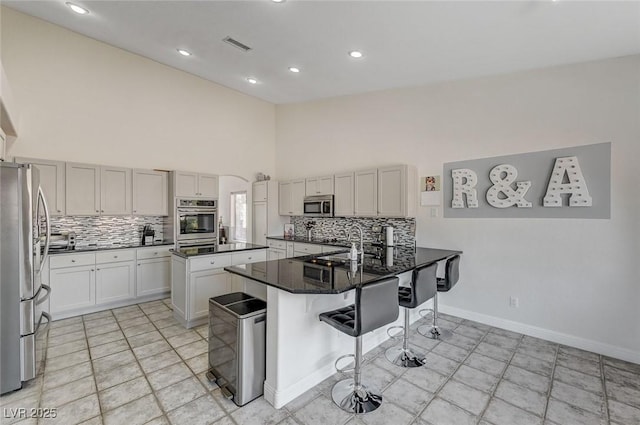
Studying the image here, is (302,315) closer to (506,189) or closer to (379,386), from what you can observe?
(379,386)

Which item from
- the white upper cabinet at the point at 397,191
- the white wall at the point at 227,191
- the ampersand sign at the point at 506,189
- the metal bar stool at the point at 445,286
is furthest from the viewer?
the white wall at the point at 227,191

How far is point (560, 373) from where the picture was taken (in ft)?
8.41

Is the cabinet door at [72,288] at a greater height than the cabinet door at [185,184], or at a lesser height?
Answer: lesser

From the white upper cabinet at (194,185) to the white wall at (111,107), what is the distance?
1.12 ft

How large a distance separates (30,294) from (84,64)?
11.6 ft

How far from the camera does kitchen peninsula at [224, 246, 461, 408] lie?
209cm

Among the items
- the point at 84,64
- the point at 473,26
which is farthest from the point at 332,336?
the point at 84,64

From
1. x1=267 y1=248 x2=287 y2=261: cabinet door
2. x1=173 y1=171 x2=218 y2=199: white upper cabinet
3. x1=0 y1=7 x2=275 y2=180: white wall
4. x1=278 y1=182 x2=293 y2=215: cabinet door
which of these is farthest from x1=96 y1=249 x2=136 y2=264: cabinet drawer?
x1=278 y1=182 x2=293 y2=215: cabinet door

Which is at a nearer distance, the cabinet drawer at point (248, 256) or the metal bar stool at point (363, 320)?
the metal bar stool at point (363, 320)

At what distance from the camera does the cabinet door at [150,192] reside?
4.52m

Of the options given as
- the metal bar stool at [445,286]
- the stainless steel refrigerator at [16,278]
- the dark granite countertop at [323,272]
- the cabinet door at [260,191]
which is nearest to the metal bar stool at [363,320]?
the dark granite countertop at [323,272]

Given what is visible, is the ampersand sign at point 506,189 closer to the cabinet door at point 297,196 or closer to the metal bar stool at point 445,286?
the metal bar stool at point 445,286

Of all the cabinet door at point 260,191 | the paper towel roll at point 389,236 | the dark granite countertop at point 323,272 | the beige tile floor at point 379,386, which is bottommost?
the beige tile floor at point 379,386

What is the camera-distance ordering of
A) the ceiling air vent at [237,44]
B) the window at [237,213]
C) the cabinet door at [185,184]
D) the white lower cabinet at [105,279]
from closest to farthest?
the ceiling air vent at [237,44] → the white lower cabinet at [105,279] → the cabinet door at [185,184] → the window at [237,213]
